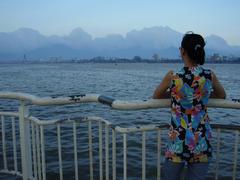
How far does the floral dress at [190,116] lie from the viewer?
115 inches

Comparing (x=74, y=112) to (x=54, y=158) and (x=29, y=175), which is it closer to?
(x=54, y=158)

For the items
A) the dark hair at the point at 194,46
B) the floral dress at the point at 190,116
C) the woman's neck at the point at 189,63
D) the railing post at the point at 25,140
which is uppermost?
the dark hair at the point at 194,46

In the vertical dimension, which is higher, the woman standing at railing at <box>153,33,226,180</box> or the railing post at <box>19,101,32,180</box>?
the woman standing at railing at <box>153,33,226,180</box>

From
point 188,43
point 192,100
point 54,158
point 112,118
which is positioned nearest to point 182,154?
point 192,100

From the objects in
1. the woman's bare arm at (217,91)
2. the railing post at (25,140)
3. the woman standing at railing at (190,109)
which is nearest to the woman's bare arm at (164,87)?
the woman standing at railing at (190,109)

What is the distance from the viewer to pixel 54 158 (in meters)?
9.76

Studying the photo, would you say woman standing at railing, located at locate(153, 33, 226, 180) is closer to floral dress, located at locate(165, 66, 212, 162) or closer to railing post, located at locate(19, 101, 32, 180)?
floral dress, located at locate(165, 66, 212, 162)

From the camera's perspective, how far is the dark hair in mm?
2927

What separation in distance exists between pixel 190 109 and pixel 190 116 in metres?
0.07

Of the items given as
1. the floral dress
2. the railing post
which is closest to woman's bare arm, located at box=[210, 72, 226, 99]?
the floral dress

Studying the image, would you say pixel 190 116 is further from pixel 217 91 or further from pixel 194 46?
pixel 194 46

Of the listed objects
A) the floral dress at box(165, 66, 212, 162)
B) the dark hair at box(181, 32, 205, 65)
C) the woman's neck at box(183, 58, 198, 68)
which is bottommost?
the floral dress at box(165, 66, 212, 162)

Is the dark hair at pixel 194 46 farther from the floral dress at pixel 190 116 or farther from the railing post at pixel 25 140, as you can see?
the railing post at pixel 25 140

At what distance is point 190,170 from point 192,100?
733mm
